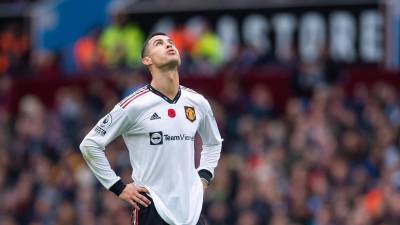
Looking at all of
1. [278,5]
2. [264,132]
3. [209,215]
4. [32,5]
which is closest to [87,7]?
[32,5]

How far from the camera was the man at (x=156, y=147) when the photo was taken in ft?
36.1

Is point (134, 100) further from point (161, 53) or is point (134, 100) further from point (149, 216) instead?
point (149, 216)

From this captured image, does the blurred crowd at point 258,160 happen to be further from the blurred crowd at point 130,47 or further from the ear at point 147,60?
the ear at point 147,60

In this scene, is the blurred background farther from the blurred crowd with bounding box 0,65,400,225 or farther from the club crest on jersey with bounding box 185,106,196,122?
the club crest on jersey with bounding box 185,106,196,122

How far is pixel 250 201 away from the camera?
1838 cm

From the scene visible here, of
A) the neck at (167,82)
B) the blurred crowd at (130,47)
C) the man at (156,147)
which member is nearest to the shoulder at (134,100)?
the man at (156,147)

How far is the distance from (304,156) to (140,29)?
6811mm

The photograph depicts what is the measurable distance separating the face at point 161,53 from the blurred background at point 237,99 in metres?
6.40

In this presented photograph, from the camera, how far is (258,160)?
19734 millimetres

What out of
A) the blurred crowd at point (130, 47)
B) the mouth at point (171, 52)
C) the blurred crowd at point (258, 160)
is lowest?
the blurred crowd at point (258, 160)

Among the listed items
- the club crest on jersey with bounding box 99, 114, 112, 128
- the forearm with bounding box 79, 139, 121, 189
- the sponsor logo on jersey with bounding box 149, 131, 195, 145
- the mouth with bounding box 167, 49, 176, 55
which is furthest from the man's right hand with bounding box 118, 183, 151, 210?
the mouth with bounding box 167, 49, 176, 55

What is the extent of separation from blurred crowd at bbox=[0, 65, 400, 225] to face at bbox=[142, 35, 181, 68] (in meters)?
6.34

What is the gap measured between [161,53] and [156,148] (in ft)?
2.47

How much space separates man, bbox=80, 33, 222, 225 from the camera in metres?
11.0
